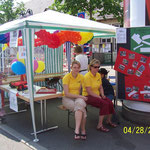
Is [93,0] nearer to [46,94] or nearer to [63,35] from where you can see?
[63,35]

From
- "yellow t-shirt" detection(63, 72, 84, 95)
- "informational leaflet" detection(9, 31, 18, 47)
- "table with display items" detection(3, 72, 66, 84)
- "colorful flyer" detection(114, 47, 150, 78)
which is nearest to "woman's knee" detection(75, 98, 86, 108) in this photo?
"yellow t-shirt" detection(63, 72, 84, 95)

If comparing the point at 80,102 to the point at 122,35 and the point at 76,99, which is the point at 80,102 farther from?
the point at 122,35

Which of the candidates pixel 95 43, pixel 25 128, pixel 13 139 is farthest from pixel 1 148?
pixel 95 43

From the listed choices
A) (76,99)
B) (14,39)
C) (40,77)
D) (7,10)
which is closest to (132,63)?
(76,99)

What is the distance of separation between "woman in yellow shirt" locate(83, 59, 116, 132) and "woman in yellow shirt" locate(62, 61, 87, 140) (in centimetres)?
17

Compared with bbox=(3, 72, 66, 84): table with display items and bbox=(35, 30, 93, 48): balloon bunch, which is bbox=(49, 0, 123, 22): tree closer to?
bbox=(3, 72, 66, 84): table with display items

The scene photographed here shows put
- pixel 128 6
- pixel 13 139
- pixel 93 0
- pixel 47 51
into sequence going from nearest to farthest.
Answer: pixel 13 139 → pixel 128 6 → pixel 47 51 → pixel 93 0

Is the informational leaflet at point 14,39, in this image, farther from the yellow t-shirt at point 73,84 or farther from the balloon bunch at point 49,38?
the yellow t-shirt at point 73,84

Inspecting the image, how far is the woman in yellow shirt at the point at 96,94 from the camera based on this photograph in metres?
3.90

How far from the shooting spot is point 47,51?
6.61 m

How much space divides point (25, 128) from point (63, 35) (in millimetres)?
2566

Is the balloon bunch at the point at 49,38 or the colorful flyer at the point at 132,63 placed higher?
the balloon bunch at the point at 49,38

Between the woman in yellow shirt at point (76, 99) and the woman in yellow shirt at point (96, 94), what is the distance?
174 mm
